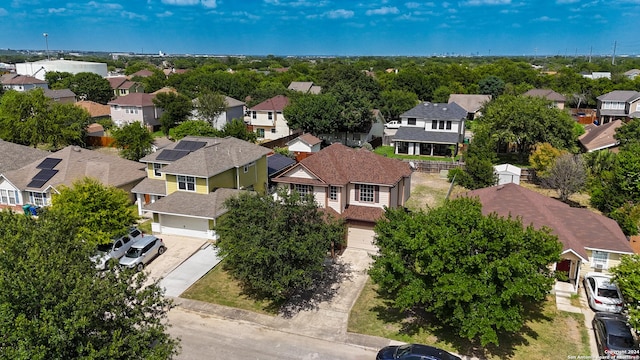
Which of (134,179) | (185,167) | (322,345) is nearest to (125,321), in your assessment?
(322,345)

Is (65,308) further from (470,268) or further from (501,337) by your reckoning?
(501,337)

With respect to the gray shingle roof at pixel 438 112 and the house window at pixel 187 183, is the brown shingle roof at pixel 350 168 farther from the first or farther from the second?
the gray shingle roof at pixel 438 112

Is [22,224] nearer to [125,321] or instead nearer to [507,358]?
[125,321]

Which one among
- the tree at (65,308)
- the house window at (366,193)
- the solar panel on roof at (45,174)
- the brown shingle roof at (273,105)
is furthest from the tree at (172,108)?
the tree at (65,308)

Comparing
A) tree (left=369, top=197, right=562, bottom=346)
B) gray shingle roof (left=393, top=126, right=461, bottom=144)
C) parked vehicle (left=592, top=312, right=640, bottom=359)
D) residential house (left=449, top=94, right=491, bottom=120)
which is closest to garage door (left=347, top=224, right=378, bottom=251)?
tree (left=369, top=197, right=562, bottom=346)

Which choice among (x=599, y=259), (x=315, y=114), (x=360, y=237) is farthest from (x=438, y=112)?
(x=599, y=259)

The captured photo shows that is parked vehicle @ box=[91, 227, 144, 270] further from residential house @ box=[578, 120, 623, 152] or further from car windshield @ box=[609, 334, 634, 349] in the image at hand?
residential house @ box=[578, 120, 623, 152]

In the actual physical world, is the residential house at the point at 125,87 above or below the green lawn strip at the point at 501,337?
above
